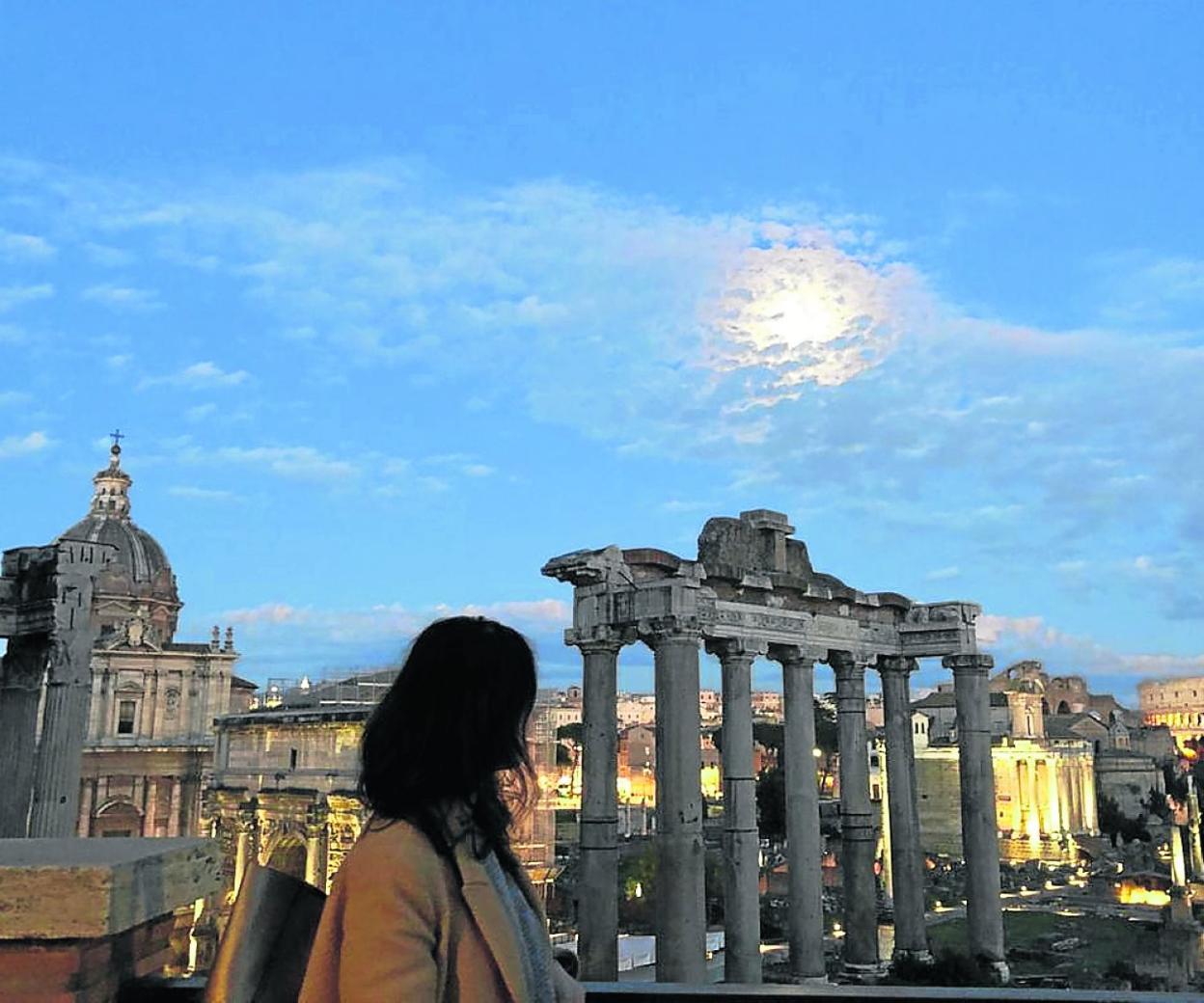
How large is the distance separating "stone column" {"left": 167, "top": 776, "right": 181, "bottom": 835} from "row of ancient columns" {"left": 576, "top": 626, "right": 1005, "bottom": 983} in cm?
4000

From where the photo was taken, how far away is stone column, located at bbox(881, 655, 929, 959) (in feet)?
64.2

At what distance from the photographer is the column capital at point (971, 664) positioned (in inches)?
776

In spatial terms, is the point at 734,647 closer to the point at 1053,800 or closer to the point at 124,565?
the point at 124,565

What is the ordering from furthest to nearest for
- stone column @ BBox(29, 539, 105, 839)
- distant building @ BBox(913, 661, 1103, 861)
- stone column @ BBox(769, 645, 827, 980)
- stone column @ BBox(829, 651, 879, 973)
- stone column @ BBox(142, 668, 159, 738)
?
distant building @ BBox(913, 661, 1103, 861), stone column @ BBox(142, 668, 159, 738), stone column @ BBox(29, 539, 105, 839), stone column @ BBox(829, 651, 879, 973), stone column @ BBox(769, 645, 827, 980)

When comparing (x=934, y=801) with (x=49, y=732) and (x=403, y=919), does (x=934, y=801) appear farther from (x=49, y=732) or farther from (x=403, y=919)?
(x=403, y=919)

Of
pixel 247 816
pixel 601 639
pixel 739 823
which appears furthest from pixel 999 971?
pixel 247 816

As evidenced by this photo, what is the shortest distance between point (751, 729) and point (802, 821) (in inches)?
74.1

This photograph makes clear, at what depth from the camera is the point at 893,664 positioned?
20.5 meters

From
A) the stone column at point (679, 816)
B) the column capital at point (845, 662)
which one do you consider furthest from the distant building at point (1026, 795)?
the stone column at point (679, 816)

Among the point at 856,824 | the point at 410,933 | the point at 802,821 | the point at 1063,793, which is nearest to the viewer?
the point at 410,933

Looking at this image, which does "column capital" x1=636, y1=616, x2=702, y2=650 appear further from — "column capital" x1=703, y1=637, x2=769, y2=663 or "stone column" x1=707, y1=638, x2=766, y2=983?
"stone column" x1=707, y1=638, x2=766, y2=983

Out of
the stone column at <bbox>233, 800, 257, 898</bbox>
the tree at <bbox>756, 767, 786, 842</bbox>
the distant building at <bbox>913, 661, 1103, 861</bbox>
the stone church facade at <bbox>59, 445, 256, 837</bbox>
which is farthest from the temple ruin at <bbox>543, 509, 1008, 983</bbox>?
the distant building at <bbox>913, 661, 1103, 861</bbox>

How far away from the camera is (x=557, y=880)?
56.1 m

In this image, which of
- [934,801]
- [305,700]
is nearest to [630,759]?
[934,801]
